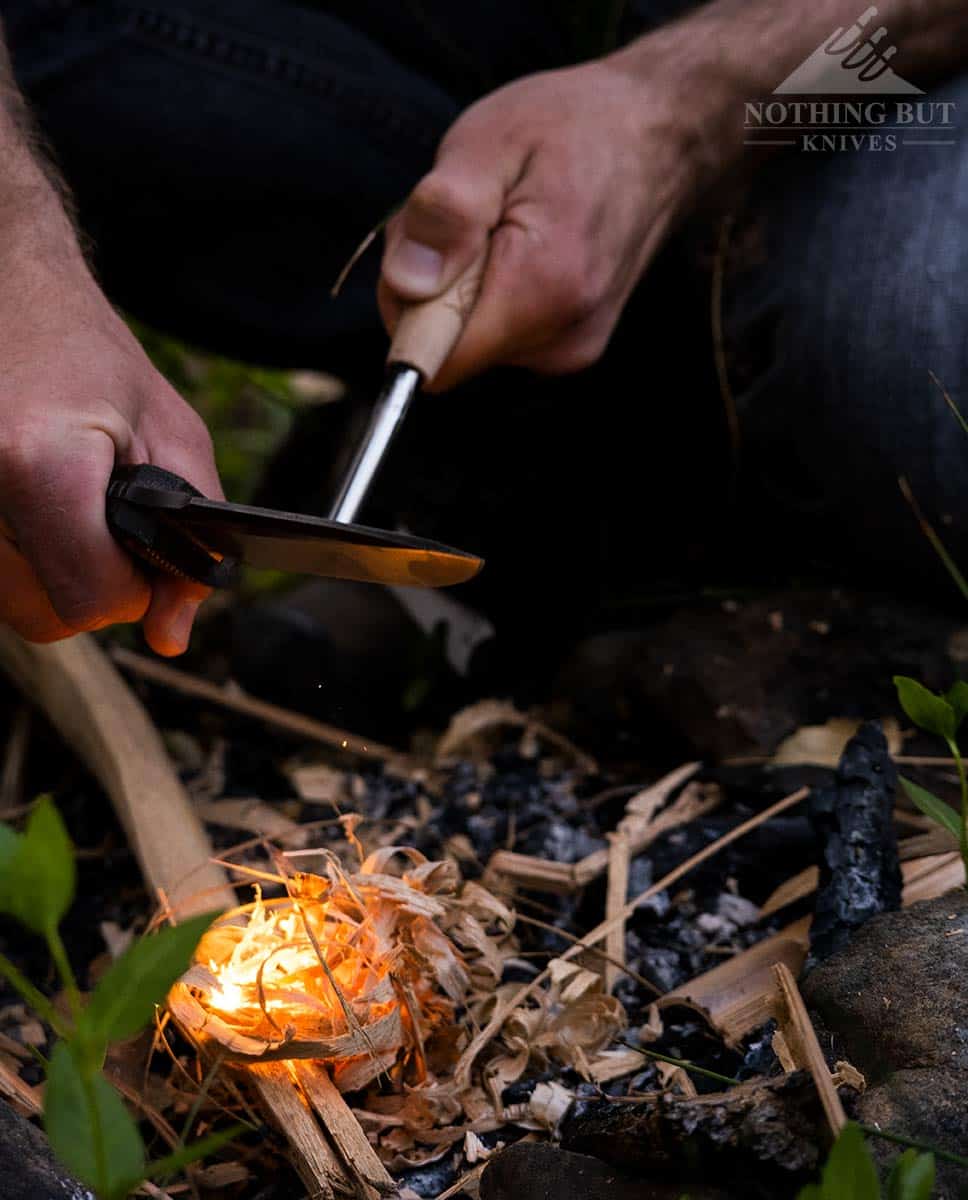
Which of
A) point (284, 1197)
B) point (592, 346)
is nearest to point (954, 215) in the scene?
point (592, 346)

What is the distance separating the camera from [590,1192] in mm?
754

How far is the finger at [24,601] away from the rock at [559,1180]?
614 millimetres

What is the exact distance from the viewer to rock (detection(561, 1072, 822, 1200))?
0.69m

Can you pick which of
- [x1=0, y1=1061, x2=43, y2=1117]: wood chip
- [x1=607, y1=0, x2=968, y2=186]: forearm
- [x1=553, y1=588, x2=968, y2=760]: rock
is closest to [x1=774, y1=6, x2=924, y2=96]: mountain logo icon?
[x1=607, y1=0, x2=968, y2=186]: forearm

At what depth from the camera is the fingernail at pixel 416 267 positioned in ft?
3.89

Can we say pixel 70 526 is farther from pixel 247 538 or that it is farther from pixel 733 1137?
pixel 733 1137

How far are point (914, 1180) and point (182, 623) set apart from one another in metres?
0.78

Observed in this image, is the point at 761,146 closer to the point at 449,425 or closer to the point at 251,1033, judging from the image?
the point at 449,425

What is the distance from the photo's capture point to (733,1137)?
2.30ft

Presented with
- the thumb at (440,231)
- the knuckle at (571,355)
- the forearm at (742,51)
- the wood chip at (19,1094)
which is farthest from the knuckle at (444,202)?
the wood chip at (19,1094)

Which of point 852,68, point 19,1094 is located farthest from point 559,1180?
point 852,68

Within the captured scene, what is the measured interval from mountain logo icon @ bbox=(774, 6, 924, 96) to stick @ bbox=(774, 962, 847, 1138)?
4.00 ft

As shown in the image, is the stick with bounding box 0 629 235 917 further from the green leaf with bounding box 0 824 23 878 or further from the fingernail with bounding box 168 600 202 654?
the green leaf with bounding box 0 824 23 878

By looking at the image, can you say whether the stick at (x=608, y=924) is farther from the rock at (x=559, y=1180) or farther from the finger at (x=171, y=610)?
the finger at (x=171, y=610)
